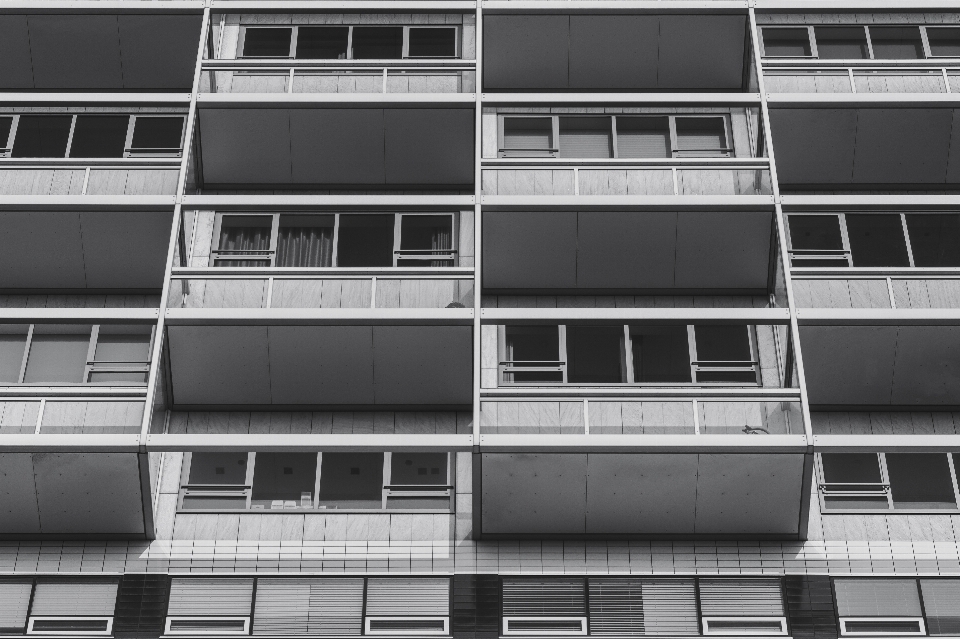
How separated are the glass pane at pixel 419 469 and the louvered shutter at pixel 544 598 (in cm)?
215

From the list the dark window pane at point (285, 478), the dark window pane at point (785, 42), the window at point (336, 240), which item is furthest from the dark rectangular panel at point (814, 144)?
the dark window pane at point (285, 478)

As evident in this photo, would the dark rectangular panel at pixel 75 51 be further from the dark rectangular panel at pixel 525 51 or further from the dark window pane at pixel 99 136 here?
the dark rectangular panel at pixel 525 51

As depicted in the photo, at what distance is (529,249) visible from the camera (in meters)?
21.7

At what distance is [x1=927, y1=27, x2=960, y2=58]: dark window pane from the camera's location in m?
25.2

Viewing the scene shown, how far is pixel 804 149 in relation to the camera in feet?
76.7

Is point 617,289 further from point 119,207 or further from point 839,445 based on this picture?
point 119,207

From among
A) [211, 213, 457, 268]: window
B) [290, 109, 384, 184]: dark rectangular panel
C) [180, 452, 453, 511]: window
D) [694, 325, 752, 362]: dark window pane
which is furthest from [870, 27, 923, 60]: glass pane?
[180, 452, 453, 511]: window

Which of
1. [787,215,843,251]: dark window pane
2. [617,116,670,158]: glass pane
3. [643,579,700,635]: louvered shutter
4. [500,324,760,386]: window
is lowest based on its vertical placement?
[643,579,700,635]: louvered shutter

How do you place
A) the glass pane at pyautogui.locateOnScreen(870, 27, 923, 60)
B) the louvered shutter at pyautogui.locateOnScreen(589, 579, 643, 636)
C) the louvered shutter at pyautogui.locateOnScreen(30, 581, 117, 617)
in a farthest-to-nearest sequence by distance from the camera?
the glass pane at pyautogui.locateOnScreen(870, 27, 923, 60), the louvered shutter at pyautogui.locateOnScreen(30, 581, 117, 617), the louvered shutter at pyautogui.locateOnScreen(589, 579, 643, 636)

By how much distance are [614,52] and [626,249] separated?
4990 millimetres

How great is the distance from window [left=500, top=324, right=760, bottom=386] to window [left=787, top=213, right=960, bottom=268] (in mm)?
2220

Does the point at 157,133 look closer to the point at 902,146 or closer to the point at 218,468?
the point at 218,468

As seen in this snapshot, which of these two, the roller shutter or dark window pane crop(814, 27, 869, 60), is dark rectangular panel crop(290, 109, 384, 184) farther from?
dark window pane crop(814, 27, 869, 60)

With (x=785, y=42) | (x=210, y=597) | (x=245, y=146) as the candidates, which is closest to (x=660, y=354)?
(x=210, y=597)
